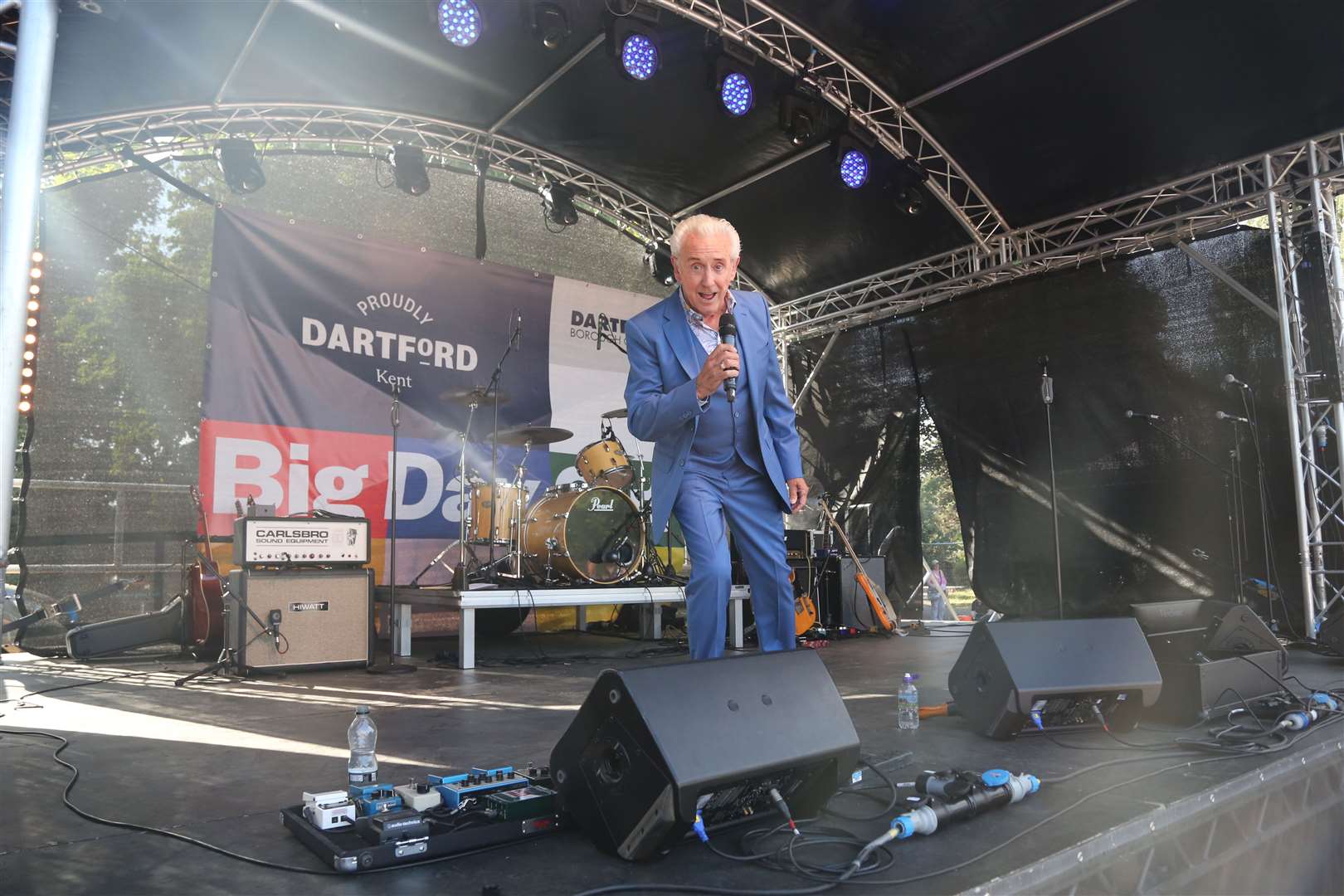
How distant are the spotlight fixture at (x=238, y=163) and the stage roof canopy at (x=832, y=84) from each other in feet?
1.04

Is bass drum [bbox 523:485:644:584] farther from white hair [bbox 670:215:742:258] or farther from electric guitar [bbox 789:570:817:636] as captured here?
white hair [bbox 670:215:742:258]

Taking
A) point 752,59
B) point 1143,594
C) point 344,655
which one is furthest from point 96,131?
point 1143,594

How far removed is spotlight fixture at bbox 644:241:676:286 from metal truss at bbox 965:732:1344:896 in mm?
6547

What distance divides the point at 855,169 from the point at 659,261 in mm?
2339

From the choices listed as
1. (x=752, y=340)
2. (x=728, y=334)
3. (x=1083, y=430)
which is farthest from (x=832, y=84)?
(x=728, y=334)

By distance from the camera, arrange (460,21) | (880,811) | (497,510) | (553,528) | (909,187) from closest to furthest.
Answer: (880,811) < (460,21) < (553,528) < (497,510) < (909,187)

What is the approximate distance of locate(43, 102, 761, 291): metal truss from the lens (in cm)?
619

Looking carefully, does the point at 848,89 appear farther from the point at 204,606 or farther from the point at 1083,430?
the point at 204,606

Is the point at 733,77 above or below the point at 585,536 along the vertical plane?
above

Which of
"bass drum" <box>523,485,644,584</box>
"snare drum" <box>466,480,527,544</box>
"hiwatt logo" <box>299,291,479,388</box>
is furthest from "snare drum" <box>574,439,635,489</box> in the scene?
"hiwatt logo" <box>299,291,479,388</box>

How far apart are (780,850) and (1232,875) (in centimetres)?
122

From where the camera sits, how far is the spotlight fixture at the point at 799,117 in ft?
20.6

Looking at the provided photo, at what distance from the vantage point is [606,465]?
267 inches

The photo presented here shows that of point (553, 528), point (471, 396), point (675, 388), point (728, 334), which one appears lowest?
point (553, 528)
